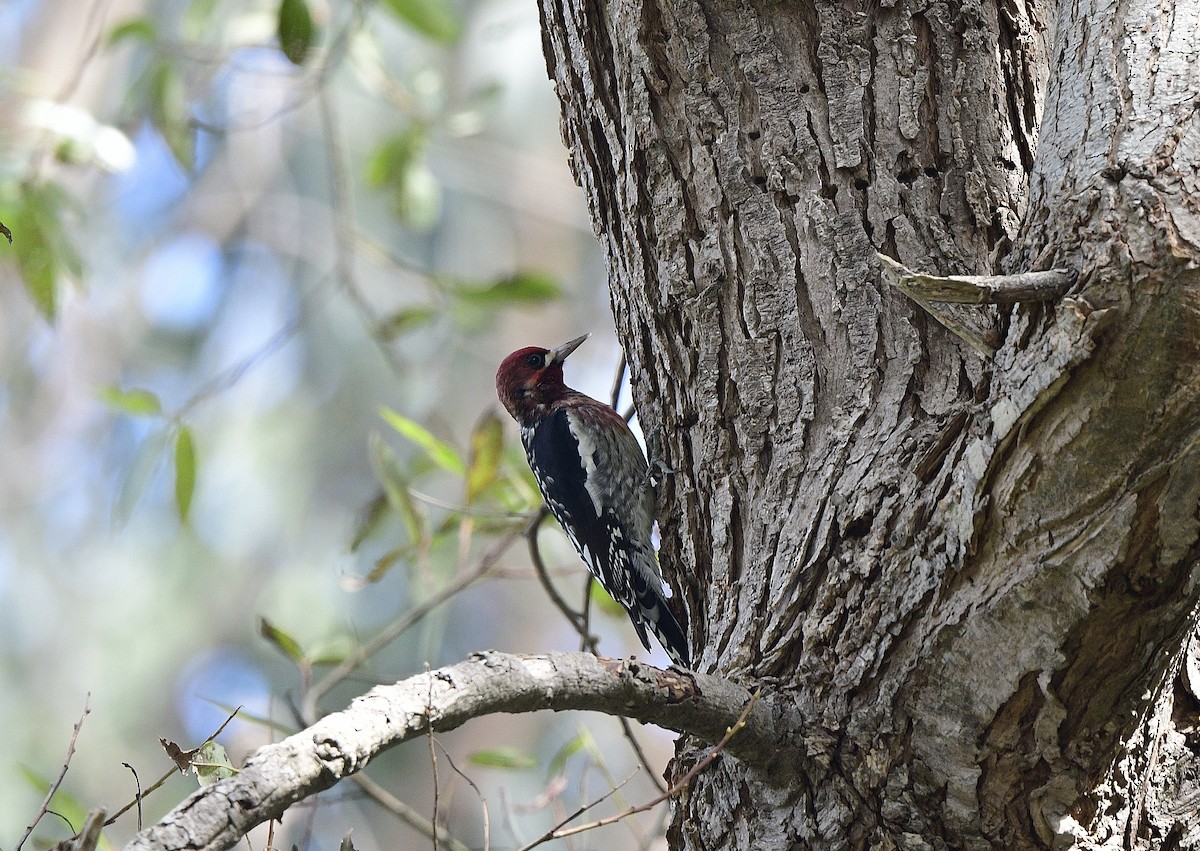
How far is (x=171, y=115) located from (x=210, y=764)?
2556 millimetres

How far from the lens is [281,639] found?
2586 millimetres

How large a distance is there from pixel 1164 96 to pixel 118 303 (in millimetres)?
10698

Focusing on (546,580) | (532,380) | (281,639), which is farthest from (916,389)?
(532,380)

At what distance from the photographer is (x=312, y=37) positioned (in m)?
2.79

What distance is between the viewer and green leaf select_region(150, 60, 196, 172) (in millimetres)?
3281

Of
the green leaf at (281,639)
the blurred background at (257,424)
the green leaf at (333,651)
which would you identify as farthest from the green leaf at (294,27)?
the blurred background at (257,424)

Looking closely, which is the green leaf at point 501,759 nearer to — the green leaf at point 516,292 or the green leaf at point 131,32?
the green leaf at point 516,292

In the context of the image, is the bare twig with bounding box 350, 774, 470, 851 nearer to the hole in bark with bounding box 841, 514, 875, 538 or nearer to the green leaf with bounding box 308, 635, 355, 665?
the green leaf with bounding box 308, 635, 355, 665

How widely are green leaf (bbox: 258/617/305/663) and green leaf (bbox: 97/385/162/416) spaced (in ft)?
2.08

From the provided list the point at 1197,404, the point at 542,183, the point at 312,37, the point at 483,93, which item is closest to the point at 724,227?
the point at 1197,404

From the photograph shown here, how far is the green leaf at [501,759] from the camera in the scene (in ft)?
9.62

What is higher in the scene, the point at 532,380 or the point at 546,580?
the point at 532,380

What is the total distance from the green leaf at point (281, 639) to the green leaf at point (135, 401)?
63 cm

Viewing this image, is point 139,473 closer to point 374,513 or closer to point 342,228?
point 374,513
